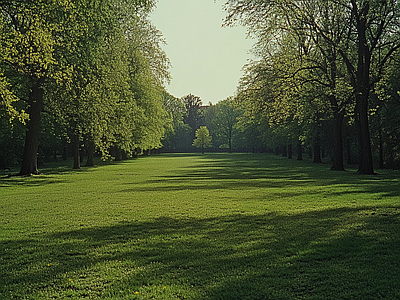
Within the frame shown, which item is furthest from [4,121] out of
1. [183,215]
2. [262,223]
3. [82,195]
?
[262,223]

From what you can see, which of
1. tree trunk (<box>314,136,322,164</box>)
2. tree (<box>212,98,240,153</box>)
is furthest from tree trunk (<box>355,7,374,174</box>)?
tree (<box>212,98,240,153</box>)

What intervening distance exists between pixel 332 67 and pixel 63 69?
67.8 ft

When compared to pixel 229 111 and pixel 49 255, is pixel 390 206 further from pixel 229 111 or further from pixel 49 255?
pixel 229 111

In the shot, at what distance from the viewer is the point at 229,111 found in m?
129

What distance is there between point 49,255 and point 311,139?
44.7 metres

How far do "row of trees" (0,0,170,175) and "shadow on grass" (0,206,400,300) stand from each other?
36.3 feet

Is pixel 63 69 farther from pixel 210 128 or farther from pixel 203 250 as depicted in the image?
pixel 210 128

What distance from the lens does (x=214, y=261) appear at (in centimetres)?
688

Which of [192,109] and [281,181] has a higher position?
[192,109]

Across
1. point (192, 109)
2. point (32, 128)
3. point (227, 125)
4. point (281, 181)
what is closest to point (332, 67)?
point (281, 181)

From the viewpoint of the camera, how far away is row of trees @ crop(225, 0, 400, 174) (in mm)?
27438

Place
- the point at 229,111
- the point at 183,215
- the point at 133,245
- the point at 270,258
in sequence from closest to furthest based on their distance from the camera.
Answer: the point at 270,258 → the point at 133,245 → the point at 183,215 → the point at 229,111

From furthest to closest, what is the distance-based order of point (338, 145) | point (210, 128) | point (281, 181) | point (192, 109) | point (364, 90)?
point (192, 109) → point (210, 128) → point (338, 145) → point (364, 90) → point (281, 181)

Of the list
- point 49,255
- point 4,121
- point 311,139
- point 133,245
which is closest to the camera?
point 49,255
